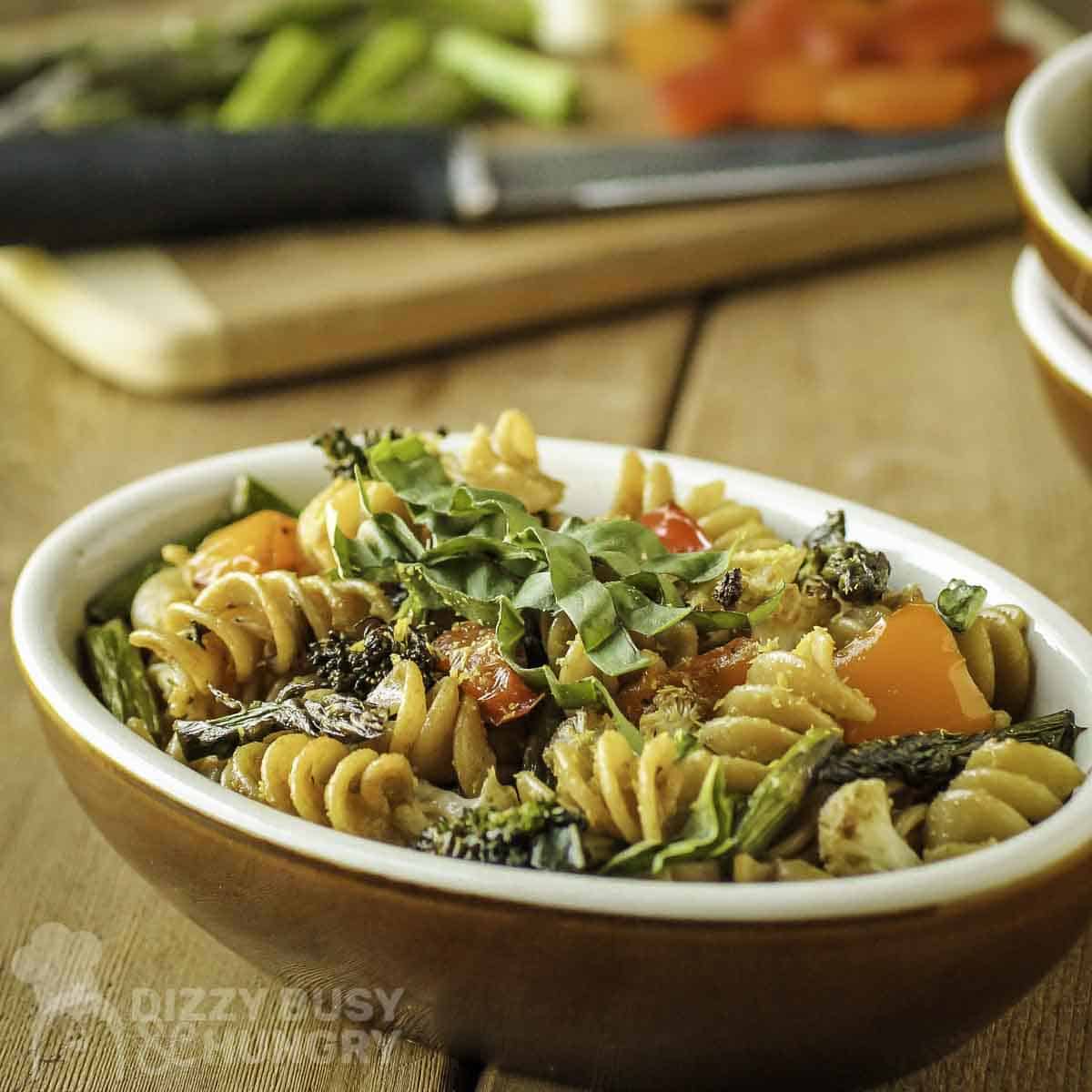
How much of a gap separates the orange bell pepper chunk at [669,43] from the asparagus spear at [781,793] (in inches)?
126

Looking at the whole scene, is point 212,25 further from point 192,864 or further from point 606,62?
point 192,864

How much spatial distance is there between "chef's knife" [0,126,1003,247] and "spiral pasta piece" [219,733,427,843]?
7.29ft

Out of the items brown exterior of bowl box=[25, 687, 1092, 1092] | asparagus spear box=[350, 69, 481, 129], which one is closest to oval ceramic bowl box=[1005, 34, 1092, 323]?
brown exterior of bowl box=[25, 687, 1092, 1092]

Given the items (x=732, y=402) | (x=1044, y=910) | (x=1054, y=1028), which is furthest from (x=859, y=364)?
(x=1044, y=910)

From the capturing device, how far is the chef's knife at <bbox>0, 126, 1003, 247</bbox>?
3551mm

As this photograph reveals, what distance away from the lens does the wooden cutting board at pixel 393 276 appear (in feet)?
11.1

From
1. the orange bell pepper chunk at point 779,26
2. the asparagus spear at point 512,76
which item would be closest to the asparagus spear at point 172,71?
the asparagus spear at point 512,76

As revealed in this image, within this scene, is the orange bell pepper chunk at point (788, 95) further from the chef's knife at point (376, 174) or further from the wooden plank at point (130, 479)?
the wooden plank at point (130, 479)

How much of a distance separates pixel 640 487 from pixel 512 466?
0.19 m

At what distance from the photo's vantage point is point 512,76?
442 centimetres

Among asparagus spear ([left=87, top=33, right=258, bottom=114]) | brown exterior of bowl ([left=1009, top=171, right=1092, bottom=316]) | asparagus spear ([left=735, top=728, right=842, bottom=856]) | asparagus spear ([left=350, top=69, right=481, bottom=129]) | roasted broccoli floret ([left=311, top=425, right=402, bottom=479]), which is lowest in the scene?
asparagus spear ([left=350, top=69, right=481, bottom=129])

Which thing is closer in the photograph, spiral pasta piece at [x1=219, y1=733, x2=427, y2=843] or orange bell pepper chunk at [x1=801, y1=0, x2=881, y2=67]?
spiral pasta piece at [x1=219, y1=733, x2=427, y2=843]

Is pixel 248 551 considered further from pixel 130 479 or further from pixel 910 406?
pixel 910 406

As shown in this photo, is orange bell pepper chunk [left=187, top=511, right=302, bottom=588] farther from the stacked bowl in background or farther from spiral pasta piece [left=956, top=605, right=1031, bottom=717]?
the stacked bowl in background
